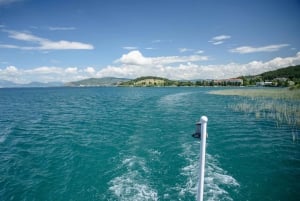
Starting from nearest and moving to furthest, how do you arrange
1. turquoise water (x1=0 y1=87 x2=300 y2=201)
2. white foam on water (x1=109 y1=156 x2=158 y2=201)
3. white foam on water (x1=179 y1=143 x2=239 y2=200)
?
1. white foam on water (x1=109 y1=156 x2=158 y2=201)
2. white foam on water (x1=179 y1=143 x2=239 y2=200)
3. turquoise water (x1=0 y1=87 x2=300 y2=201)

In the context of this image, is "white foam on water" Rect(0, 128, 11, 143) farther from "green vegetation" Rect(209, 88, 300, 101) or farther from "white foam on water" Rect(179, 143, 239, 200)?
"green vegetation" Rect(209, 88, 300, 101)

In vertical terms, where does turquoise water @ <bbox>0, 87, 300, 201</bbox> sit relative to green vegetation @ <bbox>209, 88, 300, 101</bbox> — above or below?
below

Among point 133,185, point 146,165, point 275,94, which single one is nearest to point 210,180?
point 146,165

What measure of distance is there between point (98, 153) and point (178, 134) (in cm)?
974

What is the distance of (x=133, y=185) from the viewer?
11945 mm

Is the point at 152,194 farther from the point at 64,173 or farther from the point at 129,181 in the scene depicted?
the point at 64,173

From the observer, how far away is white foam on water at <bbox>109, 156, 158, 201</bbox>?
428 inches

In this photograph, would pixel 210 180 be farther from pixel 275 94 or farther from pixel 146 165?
pixel 275 94

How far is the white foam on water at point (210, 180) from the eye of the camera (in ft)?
36.1

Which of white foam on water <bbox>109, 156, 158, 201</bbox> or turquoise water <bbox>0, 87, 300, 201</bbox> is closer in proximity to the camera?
A: white foam on water <bbox>109, 156, 158, 201</bbox>

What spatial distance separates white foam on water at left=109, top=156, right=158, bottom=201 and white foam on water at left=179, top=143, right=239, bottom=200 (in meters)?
1.96

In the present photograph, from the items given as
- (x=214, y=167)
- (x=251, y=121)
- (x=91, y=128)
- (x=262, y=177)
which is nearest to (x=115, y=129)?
(x=91, y=128)

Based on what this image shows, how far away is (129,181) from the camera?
490 inches

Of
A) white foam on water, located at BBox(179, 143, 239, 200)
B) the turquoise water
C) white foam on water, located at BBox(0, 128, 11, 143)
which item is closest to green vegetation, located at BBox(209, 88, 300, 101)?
the turquoise water
